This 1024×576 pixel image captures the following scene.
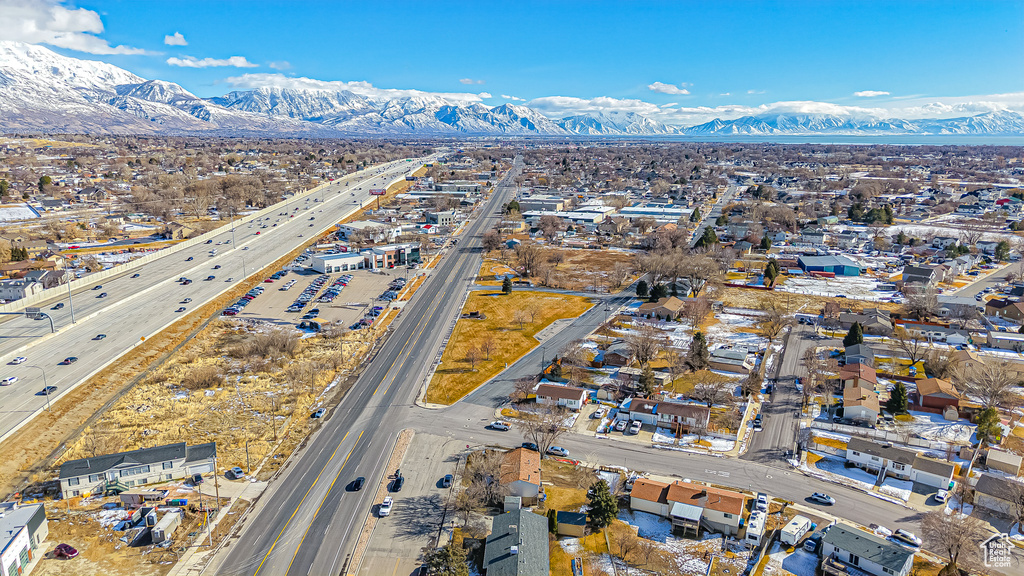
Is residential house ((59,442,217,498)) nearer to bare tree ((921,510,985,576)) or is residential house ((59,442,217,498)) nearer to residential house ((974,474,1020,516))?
bare tree ((921,510,985,576))

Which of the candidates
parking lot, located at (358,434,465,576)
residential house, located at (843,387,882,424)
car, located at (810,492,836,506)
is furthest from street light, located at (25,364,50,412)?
residential house, located at (843,387,882,424)

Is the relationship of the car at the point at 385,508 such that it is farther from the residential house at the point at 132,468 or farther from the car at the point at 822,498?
the car at the point at 822,498

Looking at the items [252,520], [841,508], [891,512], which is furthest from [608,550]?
[252,520]

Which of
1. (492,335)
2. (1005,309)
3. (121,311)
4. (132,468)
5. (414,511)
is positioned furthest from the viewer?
(1005,309)

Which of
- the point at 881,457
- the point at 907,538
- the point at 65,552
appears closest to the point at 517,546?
the point at 907,538

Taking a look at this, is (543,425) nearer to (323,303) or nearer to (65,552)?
(65,552)

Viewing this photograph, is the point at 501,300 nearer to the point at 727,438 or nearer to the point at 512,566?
the point at 727,438
